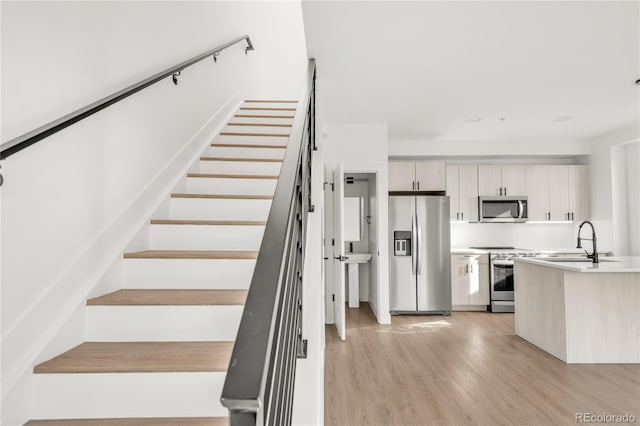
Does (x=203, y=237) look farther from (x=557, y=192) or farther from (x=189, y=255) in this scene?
(x=557, y=192)

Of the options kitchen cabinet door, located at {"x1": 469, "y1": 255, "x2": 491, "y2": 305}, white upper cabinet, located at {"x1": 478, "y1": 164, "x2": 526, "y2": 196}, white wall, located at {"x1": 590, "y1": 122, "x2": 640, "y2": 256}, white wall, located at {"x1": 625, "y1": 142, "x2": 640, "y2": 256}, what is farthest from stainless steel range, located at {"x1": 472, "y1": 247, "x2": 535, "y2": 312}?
white wall, located at {"x1": 625, "y1": 142, "x2": 640, "y2": 256}

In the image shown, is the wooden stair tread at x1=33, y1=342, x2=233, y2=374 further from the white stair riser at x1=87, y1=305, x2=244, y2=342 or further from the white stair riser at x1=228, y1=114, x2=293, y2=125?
the white stair riser at x1=228, y1=114, x2=293, y2=125

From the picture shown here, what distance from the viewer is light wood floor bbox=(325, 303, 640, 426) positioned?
2547 millimetres

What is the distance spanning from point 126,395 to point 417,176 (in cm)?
522

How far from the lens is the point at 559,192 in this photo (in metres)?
6.09

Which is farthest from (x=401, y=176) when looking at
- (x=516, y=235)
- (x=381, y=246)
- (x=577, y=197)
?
(x=577, y=197)

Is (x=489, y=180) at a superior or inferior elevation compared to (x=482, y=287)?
superior

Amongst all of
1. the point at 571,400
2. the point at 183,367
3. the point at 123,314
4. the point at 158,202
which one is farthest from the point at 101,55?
the point at 571,400

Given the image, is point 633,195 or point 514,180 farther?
point 514,180

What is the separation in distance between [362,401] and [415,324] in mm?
2432

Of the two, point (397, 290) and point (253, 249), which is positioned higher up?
point (253, 249)

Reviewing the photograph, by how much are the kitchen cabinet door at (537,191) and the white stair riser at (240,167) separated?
498 centimetres

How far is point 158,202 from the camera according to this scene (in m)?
2.34

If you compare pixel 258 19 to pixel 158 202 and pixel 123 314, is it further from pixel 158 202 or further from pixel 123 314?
pixel 123 314
